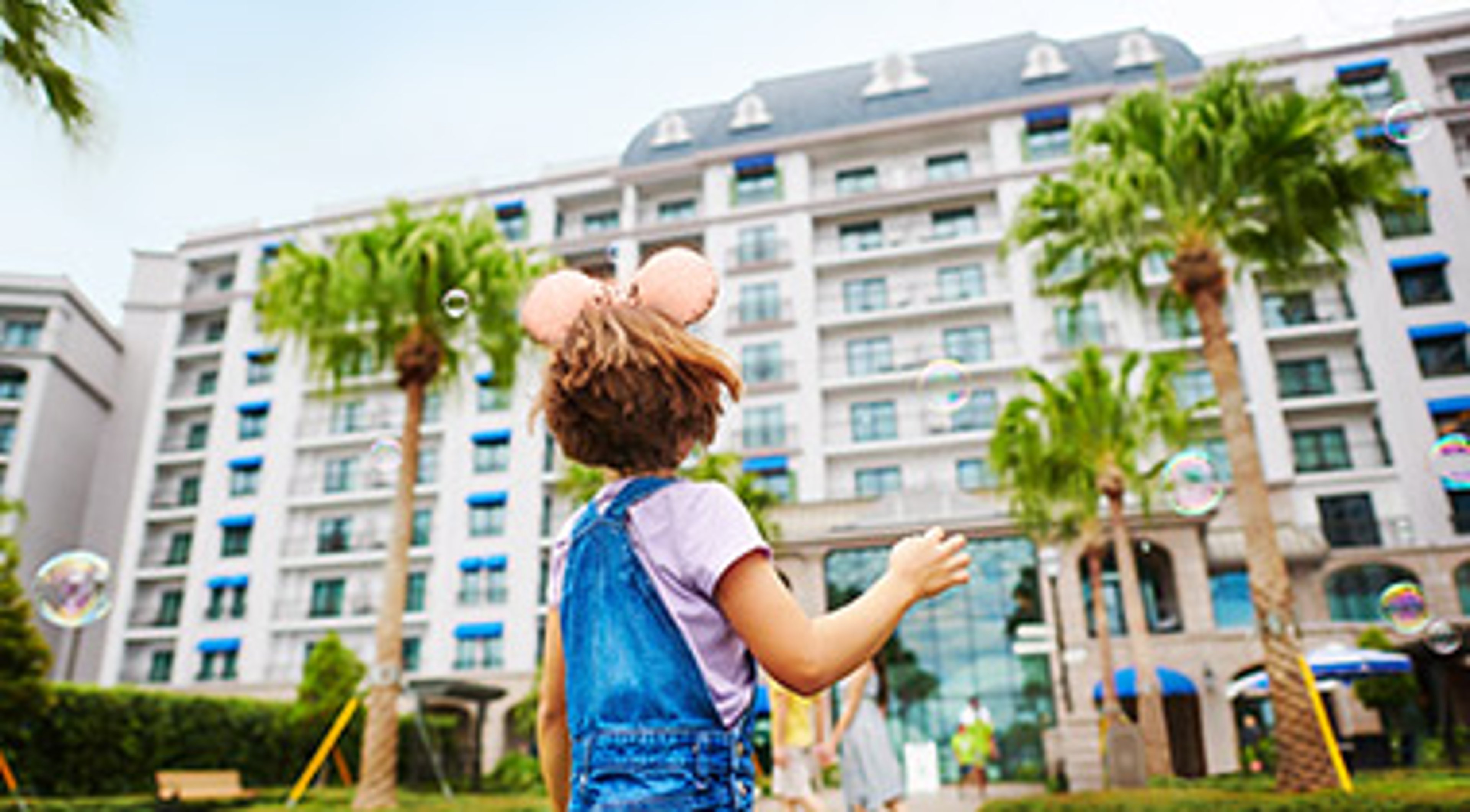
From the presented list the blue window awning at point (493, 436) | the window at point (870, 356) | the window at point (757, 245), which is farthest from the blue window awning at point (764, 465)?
the blue window awning at point (493, 436)

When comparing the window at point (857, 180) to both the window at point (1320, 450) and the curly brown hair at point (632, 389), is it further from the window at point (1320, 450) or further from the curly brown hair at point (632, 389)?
the curly brown hair at point (632, 389)

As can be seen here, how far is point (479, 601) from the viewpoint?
34531mm

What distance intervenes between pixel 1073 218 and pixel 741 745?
1474 centimetres

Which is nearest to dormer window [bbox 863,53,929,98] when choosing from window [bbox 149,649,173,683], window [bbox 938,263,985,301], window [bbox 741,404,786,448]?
window [bbox 938,263,985,301]

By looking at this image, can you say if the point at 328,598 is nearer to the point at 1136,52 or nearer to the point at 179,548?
the point at 179,548

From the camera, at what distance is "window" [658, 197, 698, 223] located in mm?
38906

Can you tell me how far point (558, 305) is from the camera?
1830 mm

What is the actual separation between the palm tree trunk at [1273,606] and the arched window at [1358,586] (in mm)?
20452

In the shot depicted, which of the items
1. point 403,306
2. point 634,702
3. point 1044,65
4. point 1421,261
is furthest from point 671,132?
point 634,702

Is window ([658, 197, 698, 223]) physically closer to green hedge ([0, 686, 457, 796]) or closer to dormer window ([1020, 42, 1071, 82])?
dormer window ([1020, 42, 1071, 82])

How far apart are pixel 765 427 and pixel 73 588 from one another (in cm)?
2546

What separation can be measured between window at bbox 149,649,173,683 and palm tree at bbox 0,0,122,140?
1405 inches

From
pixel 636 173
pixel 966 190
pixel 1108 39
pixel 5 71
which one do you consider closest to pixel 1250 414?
pixel 966 190

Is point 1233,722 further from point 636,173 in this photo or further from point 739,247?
point 636,173
